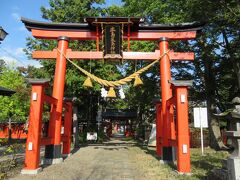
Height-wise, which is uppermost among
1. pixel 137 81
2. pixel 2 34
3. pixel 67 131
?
pixel 2 34

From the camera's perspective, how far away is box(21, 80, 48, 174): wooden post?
9.84 meters

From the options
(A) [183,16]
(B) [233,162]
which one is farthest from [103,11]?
(B) [233,162]

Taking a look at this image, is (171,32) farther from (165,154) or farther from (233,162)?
(233,162)

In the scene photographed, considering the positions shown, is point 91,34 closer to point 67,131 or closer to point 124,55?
point 124,55

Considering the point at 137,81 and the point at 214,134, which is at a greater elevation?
the point at 137,81

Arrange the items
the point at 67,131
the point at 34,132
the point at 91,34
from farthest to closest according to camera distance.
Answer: the point at 67,131 → the point at 91,34 → the point at 34,132

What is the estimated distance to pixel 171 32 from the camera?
13938 millimetres

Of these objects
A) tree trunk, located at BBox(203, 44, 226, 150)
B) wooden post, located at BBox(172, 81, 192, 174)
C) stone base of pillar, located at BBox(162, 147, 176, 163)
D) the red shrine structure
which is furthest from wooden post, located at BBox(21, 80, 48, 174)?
tree trunk, located at BBox(203, 44, 226, 150)

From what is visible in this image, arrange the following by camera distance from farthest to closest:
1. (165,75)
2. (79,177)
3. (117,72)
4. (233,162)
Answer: (117,72), (165,75), (79,177), (233,162)

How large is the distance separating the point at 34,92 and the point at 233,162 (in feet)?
23.5

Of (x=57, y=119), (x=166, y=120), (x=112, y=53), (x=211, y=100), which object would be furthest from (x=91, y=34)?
(x=211, y=100)

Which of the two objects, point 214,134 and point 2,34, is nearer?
point 2,34

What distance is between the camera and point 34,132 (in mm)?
10133

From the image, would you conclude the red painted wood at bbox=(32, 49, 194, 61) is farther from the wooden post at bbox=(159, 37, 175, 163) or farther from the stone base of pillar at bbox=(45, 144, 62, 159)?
the stone base of pillar at bbox=(45, 144, 62, 159)
